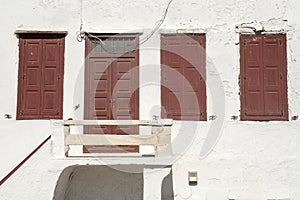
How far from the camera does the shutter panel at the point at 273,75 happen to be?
9836mm

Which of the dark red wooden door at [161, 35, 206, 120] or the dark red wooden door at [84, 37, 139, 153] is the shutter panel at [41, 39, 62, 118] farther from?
the dark red wooden door at [161, 35, 206, 120]

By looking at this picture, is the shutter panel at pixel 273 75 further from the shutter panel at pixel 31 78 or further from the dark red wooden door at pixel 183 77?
the shutter panel at pixel 31 78

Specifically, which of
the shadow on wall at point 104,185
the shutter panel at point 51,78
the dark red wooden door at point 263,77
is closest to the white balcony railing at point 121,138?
the shadow on wall at point 104,185

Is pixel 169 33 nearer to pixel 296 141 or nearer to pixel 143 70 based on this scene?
pixel 143 70

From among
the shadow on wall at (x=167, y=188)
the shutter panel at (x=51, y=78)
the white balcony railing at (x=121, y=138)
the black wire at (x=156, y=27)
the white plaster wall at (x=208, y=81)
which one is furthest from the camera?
the black wire at (x=156, y=27)

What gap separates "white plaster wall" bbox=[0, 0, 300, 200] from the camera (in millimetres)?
9305

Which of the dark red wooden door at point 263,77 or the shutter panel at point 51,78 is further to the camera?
the shutter panel at point 51,78

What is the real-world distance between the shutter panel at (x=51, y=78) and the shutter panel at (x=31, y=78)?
0.35ft

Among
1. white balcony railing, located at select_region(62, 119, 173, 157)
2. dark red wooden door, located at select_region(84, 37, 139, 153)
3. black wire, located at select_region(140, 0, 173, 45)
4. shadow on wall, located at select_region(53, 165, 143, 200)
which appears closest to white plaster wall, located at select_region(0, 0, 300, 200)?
black wire, located at select_region(140, 0, 173, 45)

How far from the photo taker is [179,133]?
32.0 feet

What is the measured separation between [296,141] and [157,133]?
10.1 feet

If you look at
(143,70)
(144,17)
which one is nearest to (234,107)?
(143,70)

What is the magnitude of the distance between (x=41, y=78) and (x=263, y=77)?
4789 mm

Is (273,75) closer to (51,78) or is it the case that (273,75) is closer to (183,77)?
(183,77)
